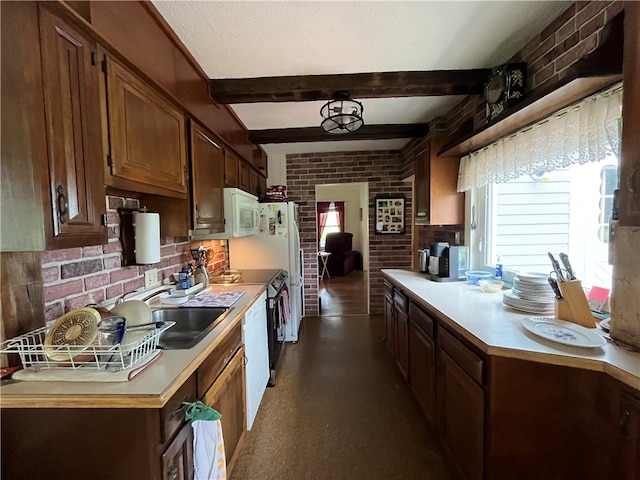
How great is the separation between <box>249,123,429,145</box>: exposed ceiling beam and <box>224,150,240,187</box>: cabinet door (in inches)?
26.2

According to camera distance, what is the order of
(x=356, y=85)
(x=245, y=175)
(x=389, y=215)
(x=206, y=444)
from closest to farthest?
(x=206, y=444) < (x=356, y=85) < (x=245, y=175) < (x=389, y=215)

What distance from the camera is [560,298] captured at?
1402mm

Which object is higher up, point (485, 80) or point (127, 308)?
point (485, 80)

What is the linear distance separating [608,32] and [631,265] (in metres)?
0.93

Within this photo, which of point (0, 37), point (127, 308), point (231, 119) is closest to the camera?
point (0, 37)

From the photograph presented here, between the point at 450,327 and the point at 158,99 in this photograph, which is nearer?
the point at 158,99

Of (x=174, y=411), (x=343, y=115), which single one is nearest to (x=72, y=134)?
(x=174, y=411)

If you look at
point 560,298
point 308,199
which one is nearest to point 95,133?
point 560,298

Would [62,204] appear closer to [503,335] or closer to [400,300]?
[503,335]

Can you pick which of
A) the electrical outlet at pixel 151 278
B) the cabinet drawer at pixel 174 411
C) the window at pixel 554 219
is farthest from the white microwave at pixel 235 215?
the window at pixel 554 219

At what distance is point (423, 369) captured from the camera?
1954 mm

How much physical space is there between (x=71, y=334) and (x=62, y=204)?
454mm

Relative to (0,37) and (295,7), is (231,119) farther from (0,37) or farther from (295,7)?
(0,37)

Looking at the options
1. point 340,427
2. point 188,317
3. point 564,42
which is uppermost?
point 564,42
